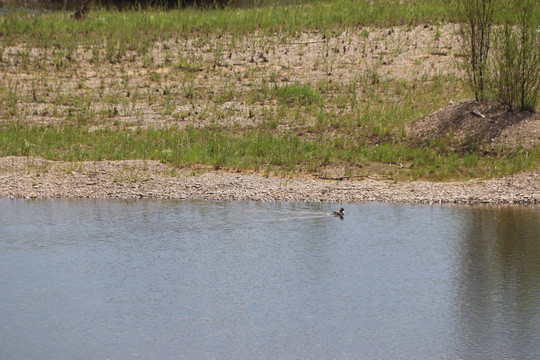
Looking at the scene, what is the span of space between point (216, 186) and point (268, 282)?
5.21 metres

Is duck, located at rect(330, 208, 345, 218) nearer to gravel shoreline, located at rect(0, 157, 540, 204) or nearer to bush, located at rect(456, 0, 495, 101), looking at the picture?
gravel shoreline, located at rect(0, 157, 540, 204)

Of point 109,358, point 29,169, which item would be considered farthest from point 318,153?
point 109,358

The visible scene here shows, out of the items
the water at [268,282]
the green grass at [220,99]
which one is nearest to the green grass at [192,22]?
the green grass at [220,99]

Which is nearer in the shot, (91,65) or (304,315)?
(304,315)

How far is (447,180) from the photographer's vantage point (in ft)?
48.7

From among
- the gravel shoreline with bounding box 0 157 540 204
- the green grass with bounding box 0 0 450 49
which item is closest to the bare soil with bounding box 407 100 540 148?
the gravel shoreline with bounding box 0 157 540 204

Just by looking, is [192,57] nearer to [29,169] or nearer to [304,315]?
[29,169]

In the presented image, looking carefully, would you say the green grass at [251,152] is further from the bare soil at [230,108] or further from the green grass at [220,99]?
the bare soil at [230,108]

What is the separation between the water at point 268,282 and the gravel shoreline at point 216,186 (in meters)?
0.72

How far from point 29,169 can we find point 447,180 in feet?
26.1

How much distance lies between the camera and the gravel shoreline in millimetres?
13273

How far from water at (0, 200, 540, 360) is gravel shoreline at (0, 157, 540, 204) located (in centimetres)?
72

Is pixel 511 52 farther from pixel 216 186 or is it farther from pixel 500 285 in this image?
pixel 500 285

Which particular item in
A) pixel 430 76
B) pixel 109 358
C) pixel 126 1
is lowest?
pixel 109 358
